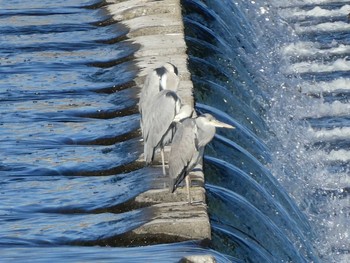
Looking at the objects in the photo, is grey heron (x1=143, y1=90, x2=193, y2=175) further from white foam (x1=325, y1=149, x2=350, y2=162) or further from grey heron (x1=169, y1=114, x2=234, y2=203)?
white foam (x1=325, y1=149, x2=350, y2=162)

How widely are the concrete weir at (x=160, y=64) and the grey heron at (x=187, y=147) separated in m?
0.11

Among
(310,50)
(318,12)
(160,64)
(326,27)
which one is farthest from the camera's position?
(318,12)

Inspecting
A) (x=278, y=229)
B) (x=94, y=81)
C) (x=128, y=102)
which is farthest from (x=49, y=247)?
(x=94, y=81)

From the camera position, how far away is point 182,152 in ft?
23.7

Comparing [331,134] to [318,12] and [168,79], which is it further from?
[318,12]

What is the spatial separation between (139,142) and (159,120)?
29.4 inches

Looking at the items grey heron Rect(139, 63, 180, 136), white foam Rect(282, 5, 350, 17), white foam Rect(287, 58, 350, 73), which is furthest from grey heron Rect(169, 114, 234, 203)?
white foam Rect(282, 5, 350, 17)

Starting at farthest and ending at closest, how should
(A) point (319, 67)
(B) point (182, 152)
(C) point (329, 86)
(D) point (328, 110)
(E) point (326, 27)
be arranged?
(E) point (326, 27), (A) point (319, 67), (C) point (329, 86), (D) point (328, 110), (B) point (182, 152)

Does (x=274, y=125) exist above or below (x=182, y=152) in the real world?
below

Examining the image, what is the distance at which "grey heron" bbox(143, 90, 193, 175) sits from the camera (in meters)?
7.71

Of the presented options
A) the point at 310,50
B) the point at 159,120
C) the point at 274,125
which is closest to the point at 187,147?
the point at 159,120

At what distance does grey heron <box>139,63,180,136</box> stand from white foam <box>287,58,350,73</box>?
6.09 metres

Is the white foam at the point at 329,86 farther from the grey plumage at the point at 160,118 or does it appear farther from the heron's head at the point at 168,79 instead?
the grey plumage at the point at 160,118

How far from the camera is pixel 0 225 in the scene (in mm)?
7242
